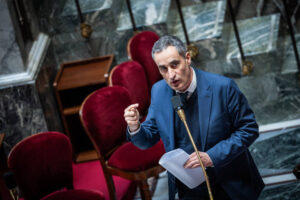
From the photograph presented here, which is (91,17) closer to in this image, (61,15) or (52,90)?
(61,15)

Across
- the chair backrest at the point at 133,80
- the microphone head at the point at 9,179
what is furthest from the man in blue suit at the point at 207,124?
the chair backrest at the point at 133,80

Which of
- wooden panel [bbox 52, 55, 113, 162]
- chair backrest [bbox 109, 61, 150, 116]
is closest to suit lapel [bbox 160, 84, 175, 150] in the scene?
chair backrest [bbox 109, 61, 150, 116]

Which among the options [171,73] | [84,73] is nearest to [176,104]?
[171,73]

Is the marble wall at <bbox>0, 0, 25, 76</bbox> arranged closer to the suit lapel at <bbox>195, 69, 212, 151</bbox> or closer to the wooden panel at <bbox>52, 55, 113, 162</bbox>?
the wooden panel at <bbox>52, 55, 113, 162</bbox>

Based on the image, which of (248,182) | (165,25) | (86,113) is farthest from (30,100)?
(248,182)

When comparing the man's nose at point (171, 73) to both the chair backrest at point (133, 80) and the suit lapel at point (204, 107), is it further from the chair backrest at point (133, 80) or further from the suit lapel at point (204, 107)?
the chair backrest at point (133, 80)

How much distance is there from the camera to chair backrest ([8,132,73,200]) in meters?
2.09

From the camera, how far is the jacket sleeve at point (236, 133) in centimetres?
152

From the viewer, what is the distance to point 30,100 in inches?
125

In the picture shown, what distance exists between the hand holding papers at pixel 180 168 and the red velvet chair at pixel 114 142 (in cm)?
83

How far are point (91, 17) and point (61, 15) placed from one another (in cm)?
29

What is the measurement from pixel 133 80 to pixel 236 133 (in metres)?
1.47

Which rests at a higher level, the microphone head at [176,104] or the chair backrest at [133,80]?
the microphone head at [176,104]

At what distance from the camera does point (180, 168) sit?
1.48 m
